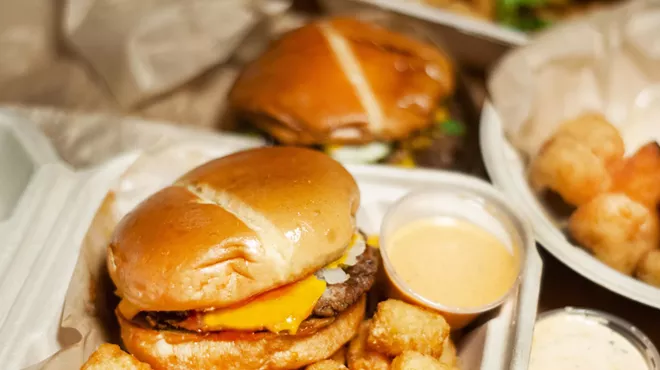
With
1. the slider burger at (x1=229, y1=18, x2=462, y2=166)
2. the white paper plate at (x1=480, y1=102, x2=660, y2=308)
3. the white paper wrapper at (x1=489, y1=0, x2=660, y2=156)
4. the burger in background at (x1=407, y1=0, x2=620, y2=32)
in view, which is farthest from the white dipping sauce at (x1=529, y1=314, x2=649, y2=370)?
the burger in background at (x1=407, y1=0, x2=620, y2=32)

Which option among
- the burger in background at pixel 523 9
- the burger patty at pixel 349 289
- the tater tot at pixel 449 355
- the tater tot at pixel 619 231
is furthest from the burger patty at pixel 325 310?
the burger in background at pixel 523 9

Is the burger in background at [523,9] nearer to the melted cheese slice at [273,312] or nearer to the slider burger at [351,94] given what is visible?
the slider burger at [351,94]

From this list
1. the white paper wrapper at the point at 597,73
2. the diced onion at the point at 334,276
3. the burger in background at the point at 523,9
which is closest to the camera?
the diced onion at the point at 334,276

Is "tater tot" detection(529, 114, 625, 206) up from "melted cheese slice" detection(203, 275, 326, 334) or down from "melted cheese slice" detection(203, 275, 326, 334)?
down

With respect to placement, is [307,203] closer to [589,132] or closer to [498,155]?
[498,155]

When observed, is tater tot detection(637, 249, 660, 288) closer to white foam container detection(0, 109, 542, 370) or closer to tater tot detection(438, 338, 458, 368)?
white foam container detection(0, 109, 542, 370)

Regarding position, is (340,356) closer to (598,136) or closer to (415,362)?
(415,362)

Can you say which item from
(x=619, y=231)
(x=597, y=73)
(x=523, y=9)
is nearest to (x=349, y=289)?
(x=619, y=231)
